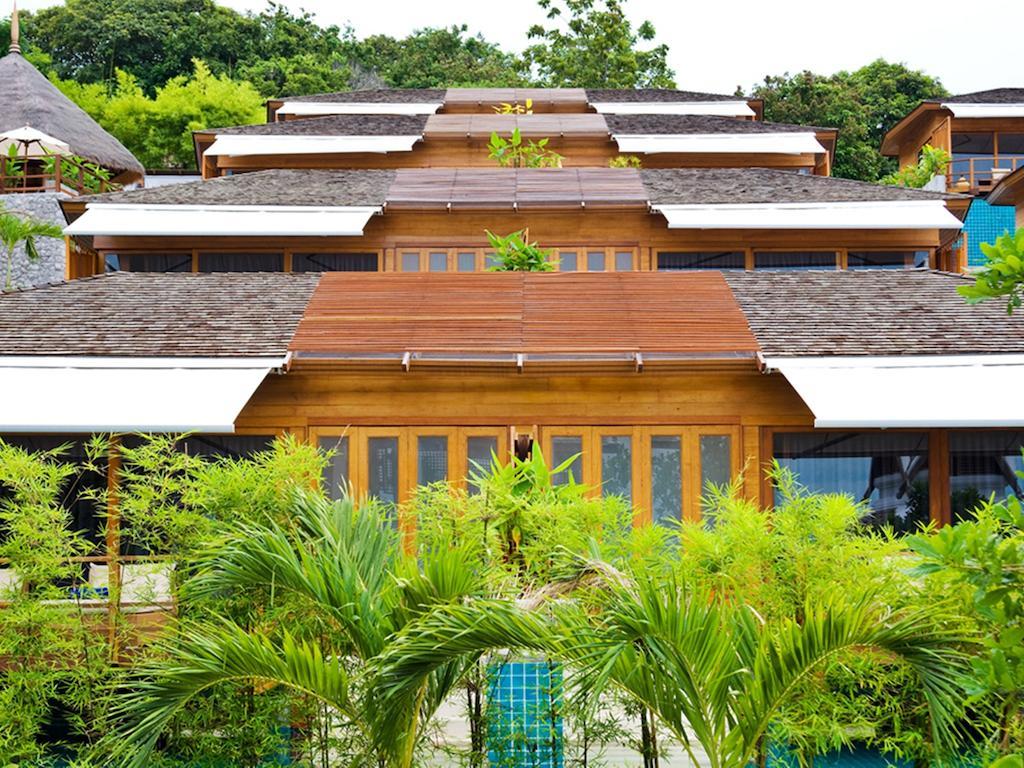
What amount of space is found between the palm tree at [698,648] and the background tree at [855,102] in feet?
117

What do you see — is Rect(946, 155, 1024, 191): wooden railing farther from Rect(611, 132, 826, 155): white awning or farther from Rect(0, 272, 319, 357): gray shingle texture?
Rect(0, 272, 319, 357): gray shingle texture

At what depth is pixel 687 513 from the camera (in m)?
13.2

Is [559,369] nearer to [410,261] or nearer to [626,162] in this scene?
[410,261]

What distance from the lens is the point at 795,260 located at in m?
18.8

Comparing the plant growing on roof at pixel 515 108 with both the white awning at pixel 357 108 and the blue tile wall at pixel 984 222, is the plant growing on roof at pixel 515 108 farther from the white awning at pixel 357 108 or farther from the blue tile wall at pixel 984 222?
the blue tile wall at pixel 984 222

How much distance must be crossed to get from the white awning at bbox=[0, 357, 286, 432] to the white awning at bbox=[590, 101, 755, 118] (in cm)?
1875

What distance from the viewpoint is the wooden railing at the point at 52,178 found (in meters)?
29.8

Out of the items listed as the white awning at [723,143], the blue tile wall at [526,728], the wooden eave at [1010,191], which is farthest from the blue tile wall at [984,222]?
the blue tile wall at [526,728]

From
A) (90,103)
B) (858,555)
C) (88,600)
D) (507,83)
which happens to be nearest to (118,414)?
(88,600)

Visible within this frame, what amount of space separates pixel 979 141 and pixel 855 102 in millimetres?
10958

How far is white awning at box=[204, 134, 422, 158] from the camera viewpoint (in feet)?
77.4

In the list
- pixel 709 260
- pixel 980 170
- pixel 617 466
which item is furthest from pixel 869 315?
pixel 980 170

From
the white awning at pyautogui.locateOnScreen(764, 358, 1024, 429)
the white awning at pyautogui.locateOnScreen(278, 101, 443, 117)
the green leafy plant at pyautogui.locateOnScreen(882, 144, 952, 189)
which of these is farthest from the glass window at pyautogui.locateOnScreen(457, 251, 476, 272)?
the white awning at pyautogui.locateOnScreen(278, 101, 443, 117)

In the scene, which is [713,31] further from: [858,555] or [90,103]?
[858,555]
